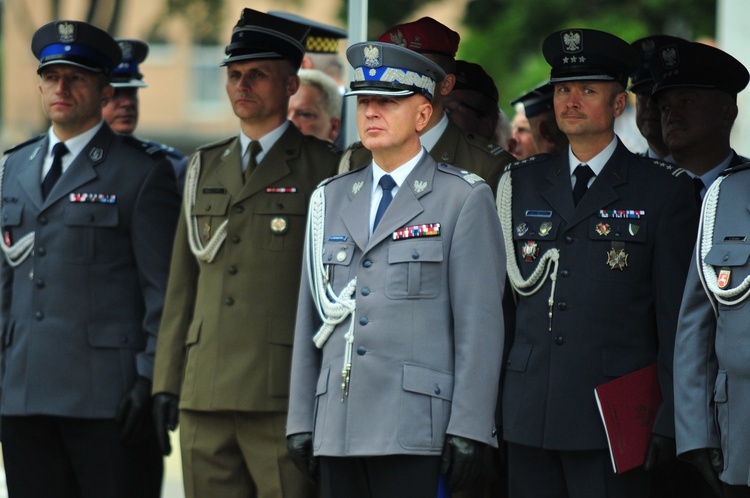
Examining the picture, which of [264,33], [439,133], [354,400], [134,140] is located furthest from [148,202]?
[354,400]

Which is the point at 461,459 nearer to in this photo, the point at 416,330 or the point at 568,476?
the point at 416,330

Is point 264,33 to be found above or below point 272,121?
above

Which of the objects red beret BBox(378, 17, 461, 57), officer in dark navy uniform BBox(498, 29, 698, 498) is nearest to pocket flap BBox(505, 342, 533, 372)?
officer in dark navy uniform BBox(498, 29, 698, 498)

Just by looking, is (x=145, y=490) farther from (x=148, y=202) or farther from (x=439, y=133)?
(x=439, y=133)

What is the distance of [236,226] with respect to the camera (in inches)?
205

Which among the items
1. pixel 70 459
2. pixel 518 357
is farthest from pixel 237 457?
pixel 518 357

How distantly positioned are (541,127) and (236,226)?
170cm

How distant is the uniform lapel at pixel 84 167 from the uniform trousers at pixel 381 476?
5.75 feet

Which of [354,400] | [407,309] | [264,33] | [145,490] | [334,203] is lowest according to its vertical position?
[145,490]

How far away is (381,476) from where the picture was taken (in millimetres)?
4281

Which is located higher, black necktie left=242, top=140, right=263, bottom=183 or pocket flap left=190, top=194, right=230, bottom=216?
black necktie left=242, top=140, right=263, bottom=183

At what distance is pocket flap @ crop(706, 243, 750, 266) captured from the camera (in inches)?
167

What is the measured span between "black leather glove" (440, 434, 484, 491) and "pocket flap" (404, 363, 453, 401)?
136 mm

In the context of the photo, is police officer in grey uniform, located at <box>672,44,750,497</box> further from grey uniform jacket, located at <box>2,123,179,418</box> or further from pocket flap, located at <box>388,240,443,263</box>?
grey uniform jacket, located at <box>2,123,179,418</box>
